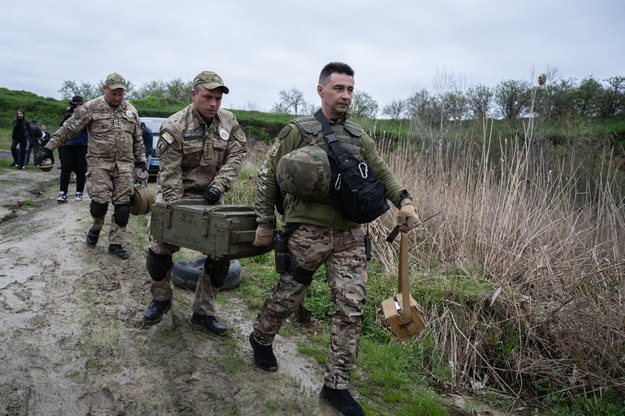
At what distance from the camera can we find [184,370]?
2912mm

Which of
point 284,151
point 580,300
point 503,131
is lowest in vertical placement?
point 580,300

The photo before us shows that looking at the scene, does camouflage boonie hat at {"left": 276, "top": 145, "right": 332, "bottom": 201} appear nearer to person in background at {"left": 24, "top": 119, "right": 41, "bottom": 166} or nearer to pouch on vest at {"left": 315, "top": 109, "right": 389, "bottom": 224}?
pouch on vest at {"left": 315, "top": 109, "right": 389, "bottom": 224}

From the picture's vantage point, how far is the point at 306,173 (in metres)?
2.44

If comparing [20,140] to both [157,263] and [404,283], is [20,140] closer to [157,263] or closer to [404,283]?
[157,263]

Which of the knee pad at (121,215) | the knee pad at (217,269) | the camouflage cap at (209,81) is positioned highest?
the camouflage cap at (209,81)

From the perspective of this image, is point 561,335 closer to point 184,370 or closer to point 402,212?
point 402,212

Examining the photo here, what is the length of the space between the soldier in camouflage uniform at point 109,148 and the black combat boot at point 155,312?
1703mm

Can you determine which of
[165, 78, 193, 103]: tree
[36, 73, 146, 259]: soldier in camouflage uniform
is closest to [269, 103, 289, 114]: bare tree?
[165, 78, 193, 103]: tree

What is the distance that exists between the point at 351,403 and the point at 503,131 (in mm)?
10025

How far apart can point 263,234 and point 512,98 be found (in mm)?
Answer: 13774

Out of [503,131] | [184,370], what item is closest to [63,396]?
[184,370]

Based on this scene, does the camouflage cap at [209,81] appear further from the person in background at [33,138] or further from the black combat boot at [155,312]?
the person in background at [33,138]

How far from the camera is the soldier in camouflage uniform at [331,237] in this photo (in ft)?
8.57

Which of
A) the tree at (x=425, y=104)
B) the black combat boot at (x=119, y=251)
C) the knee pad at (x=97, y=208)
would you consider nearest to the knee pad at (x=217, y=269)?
the black combat boot at (x=119, y=251)
